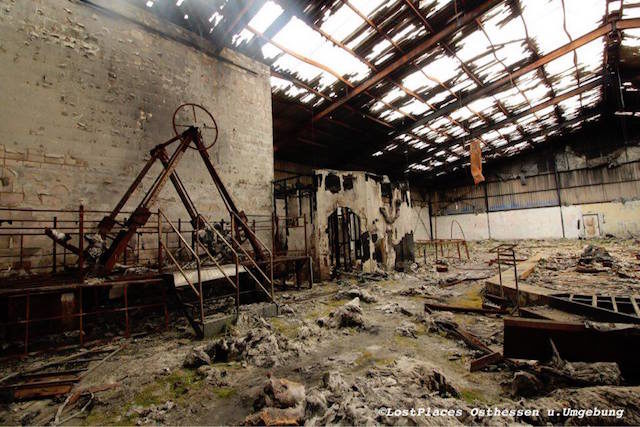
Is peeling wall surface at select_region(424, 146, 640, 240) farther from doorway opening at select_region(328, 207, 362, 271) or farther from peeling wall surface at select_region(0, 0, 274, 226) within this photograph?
peeling wall surface at select_region(0, 0, 274, 226)

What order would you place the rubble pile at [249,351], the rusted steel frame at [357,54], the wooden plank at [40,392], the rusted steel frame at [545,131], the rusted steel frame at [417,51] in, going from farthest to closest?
the rusted steel frame at [545,131] < the rusted steel frame at [417,51] < the rusted steel frame at [357,54] < the rubble pile at [249,351] < the wooden plank at [40,392]

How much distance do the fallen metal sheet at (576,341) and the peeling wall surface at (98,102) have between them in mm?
7695

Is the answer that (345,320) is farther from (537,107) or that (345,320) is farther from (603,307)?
(537,107)

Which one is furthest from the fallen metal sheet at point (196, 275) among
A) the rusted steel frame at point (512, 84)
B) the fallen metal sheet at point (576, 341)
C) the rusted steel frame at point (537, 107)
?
the rusted steel frame at point (537, 107)

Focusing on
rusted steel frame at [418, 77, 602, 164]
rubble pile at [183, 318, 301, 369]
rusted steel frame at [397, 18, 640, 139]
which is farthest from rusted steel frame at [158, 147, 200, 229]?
rusted steel frame at [418, 77, 602, 164]

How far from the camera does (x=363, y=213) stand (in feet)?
31.6

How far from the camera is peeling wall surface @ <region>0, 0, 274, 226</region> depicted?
563 cm

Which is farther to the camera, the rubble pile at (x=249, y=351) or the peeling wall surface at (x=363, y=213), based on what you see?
the peeling wall surface at (x=363, y=213)

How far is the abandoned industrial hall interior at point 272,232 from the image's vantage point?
8.95ft

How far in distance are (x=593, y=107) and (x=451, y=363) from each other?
908 inches

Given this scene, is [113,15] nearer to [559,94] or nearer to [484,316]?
[484,316]

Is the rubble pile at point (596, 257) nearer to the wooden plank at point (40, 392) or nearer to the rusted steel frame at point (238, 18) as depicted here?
the wooden plank at point (40, 392)

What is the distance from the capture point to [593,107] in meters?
17.6

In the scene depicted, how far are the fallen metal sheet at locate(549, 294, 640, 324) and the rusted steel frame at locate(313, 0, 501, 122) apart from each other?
8547 millimetres
